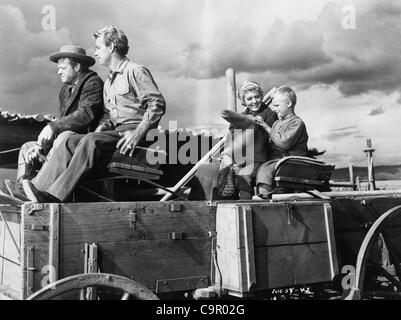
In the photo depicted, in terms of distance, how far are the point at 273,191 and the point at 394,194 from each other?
122 centimetres

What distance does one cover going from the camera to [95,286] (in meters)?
2.53

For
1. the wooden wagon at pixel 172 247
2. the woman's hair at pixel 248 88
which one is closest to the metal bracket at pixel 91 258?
the wooden wagon at pixel 172 247

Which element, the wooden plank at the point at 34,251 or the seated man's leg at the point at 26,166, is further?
the seated man's leg at the point at 26,166

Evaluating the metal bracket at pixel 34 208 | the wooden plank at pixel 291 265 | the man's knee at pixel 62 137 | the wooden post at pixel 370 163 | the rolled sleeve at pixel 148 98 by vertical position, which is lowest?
the wooden plank at pixel 291 265

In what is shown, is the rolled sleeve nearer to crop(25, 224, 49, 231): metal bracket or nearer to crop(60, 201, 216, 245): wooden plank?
crop(60, 201, 216, 245): wooden plank

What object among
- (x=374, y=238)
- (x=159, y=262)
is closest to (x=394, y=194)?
(x=374, y=238)

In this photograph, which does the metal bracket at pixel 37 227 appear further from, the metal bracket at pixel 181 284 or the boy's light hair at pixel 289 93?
the boy's light hair at pixel 289 93

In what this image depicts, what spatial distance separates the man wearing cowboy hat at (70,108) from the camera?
3.47 metres

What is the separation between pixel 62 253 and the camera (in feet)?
8.59

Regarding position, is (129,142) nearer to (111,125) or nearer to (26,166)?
(111,125)

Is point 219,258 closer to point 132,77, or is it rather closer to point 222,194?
point 222,194

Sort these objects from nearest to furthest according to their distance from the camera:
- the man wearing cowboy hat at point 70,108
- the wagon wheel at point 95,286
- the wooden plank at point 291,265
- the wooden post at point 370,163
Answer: the wagon wheel at point 95,286
the wooden plank at point 291,265
the man wearing cowboy hat at point 70,108
the wooden post at point 370,163

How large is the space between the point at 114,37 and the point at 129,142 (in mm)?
900

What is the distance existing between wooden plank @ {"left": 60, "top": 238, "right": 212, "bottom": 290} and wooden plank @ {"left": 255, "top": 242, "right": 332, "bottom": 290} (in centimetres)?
36
